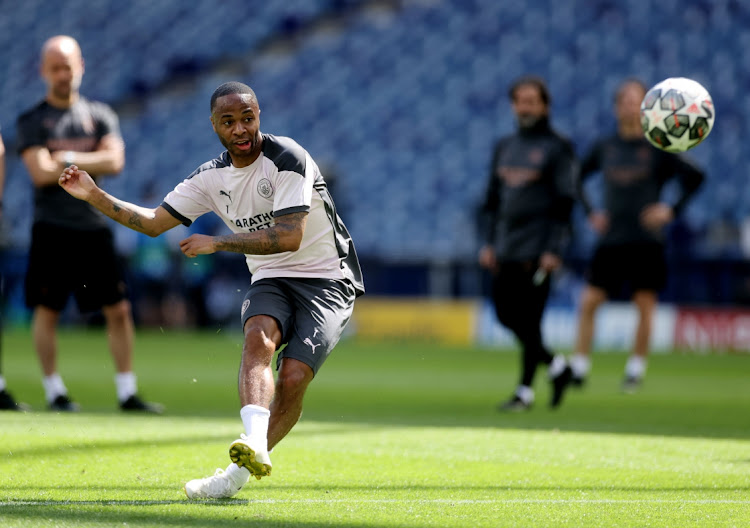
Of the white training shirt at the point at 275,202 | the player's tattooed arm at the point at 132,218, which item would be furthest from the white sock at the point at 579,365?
the player's tattooed arm at the point at 132,218

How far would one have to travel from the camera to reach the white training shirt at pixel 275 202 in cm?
500

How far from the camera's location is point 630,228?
34.8ft

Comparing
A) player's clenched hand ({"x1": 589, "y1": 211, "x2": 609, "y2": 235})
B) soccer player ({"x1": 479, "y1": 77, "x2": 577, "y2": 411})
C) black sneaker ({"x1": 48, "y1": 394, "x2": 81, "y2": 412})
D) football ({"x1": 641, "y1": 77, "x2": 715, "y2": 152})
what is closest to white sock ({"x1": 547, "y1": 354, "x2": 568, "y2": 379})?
Answer: soccer player ({"x1": 479, "y1": 77, "x2": 577, "y2": 411})

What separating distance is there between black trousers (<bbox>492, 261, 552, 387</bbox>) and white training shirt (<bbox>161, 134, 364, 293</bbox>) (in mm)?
3742

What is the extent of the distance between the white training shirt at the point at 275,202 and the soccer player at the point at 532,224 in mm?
3766

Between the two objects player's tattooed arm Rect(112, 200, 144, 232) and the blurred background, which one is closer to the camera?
player's tattooed arm Rect(112, 200, 144, 232)

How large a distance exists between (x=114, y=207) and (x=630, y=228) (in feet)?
21.5

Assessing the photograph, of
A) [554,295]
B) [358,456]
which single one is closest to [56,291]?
[358,456]

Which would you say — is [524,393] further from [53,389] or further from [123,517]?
[123,517]

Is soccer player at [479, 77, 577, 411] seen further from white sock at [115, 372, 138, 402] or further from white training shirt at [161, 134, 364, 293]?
white training shirt at [161, 134, 364, 293]

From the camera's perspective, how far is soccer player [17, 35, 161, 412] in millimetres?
8141

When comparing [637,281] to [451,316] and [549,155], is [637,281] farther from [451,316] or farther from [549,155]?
[451,316]

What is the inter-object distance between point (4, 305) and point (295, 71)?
10.2 meters

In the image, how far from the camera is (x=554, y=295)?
18.3 m
